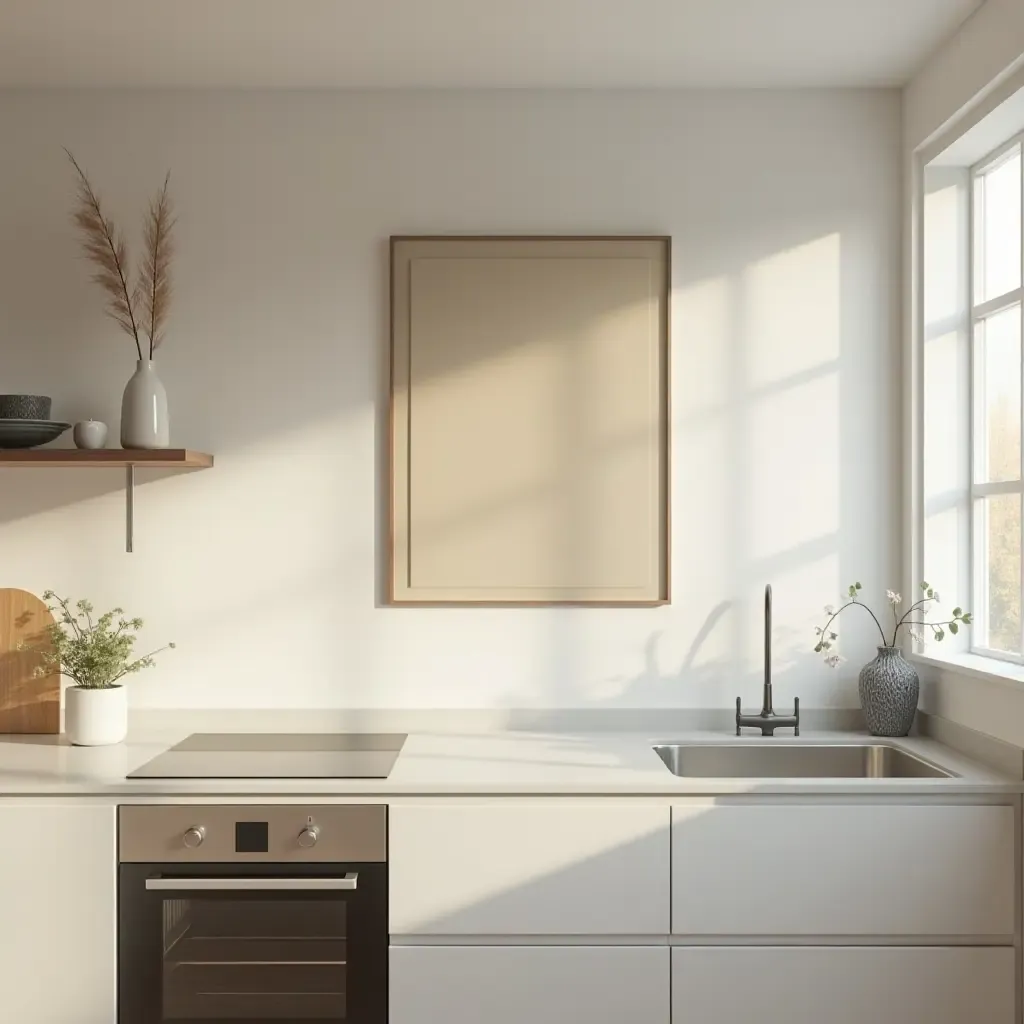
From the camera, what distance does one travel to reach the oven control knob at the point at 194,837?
7.66ft

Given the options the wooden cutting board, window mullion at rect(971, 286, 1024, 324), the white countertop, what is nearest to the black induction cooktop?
the white countertop

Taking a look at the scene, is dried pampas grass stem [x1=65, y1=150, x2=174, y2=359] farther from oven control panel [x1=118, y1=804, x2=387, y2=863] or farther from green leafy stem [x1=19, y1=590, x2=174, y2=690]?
oven control panel [x1=118, y1=804, x2=387, y2=863]

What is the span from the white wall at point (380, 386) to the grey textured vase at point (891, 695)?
0.15 m

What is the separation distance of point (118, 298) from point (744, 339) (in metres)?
1.63

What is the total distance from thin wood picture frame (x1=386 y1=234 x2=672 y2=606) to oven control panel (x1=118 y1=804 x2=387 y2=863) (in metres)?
0.74

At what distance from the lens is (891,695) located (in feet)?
9.20

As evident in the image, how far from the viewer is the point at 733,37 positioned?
2.71 metres

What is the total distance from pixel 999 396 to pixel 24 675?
2.53 m

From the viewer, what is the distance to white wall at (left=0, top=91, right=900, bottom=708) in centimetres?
298

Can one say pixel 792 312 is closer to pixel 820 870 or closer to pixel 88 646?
pixel 820 870

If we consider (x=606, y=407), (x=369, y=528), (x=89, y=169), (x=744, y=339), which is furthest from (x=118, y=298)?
(x=744, y=339)

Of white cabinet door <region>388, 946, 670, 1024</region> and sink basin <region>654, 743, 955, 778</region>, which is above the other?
sink basin <region>654, 743, 955, 778</region>

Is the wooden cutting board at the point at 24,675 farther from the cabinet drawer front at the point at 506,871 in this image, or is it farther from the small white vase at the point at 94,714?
the cabinet drawer front at the point at 506,871

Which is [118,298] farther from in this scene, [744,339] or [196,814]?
[744,339]
